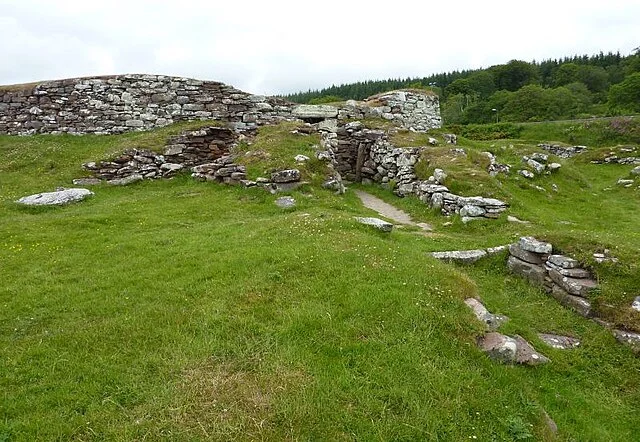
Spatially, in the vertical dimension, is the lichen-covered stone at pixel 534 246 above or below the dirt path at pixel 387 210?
above

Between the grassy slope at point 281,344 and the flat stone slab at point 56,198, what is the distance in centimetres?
402

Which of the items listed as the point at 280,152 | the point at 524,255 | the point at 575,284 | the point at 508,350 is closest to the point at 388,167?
the point at 280,152

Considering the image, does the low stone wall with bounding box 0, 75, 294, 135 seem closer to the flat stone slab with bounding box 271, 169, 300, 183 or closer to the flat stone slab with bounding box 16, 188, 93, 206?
the flat stone slab with bounding box 271, 169, 300, 183

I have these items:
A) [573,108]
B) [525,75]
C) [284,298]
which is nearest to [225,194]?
[284,298]

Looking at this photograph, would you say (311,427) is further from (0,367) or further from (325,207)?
(325,207)

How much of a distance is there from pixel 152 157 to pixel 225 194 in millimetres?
6097

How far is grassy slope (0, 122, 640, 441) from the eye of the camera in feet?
20.0

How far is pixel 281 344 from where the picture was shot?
755 centimetres

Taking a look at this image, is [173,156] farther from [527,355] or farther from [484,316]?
[527,355]

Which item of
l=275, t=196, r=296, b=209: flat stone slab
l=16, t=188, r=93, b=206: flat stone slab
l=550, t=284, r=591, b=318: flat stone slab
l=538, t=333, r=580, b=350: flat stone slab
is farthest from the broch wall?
l=538, t=333, r=580, b=350: flat stone slab

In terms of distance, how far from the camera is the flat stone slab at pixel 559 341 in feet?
28.4

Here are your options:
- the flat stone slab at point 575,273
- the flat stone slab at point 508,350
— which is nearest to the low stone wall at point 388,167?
the flat stone slab at point 575,273

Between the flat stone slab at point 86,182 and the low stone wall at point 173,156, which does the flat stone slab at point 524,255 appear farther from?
the flat stone slab at point 86,182

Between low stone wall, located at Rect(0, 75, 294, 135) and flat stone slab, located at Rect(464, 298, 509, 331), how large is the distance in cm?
2009
